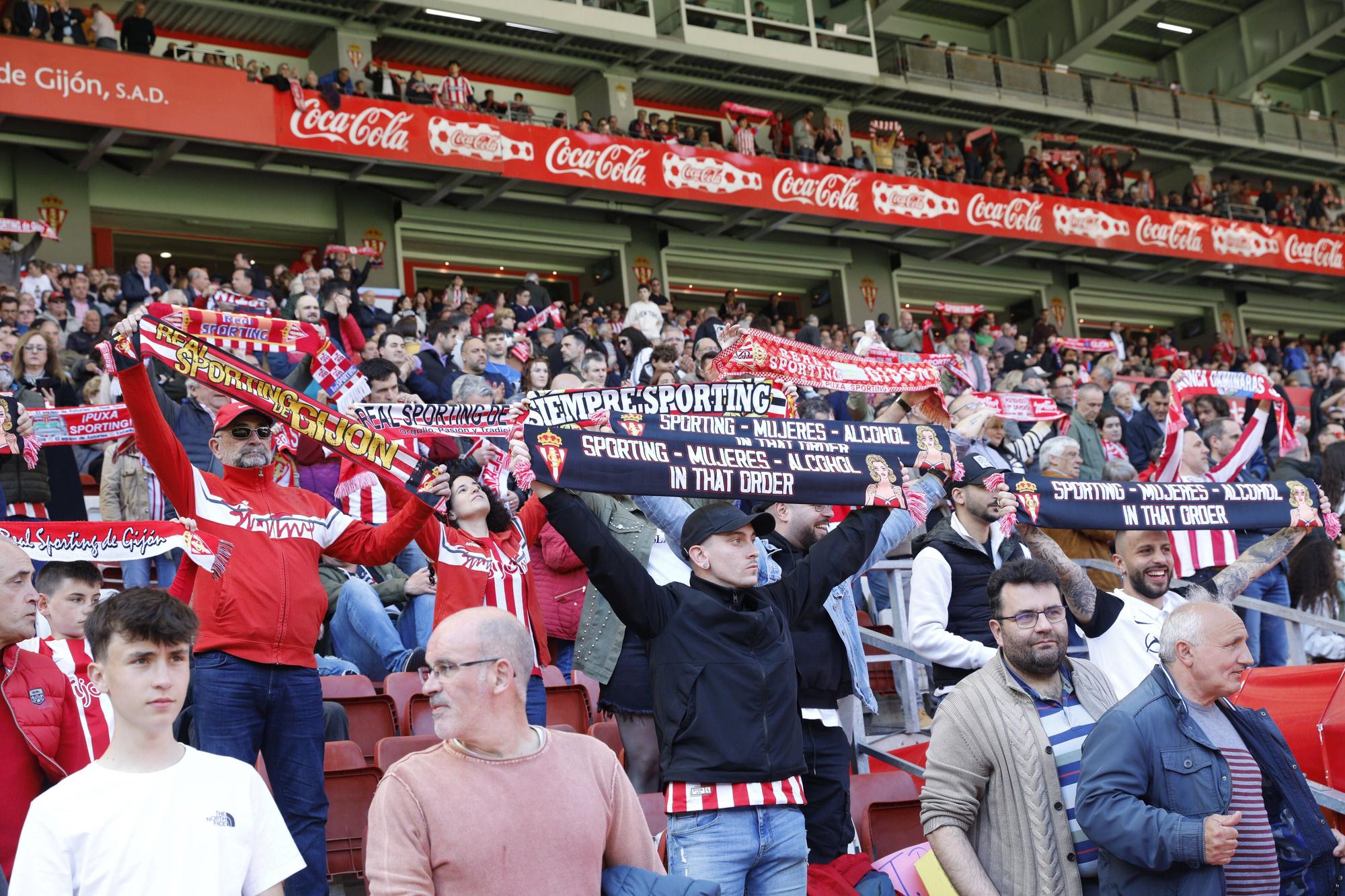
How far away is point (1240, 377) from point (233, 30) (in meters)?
16.9

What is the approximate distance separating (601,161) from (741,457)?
15.9 m

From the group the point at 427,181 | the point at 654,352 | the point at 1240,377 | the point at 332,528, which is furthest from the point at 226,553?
the point at 427,181

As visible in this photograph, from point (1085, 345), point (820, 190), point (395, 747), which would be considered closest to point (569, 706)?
point (395, 747)

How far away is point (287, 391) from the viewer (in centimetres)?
472

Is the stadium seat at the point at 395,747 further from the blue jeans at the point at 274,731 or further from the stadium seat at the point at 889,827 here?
the stadium seat at the point at 889,827

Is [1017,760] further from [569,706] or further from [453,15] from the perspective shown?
[453,15]

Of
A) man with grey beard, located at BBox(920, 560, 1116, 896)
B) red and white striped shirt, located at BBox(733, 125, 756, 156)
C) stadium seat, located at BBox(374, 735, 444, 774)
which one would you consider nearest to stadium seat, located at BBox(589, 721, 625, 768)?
stadium seat, located at BBox(374, 735, 444, 774)

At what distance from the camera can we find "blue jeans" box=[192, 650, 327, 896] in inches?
163

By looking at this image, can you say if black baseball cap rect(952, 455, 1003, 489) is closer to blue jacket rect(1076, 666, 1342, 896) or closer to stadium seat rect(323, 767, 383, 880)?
blue jacket rect(1076, 666, 1342, 896)

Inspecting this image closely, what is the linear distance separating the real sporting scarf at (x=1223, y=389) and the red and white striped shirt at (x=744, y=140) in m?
14.8

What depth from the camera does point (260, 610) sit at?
4.31 meters

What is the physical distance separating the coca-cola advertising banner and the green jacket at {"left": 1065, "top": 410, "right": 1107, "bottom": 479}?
1128 centimetres

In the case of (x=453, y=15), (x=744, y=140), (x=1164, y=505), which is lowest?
(x=1164, y=505)

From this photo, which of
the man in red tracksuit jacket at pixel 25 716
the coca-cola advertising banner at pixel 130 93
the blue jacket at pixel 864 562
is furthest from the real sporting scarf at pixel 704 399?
the coca-cola advertising banner at pixel 130 93
